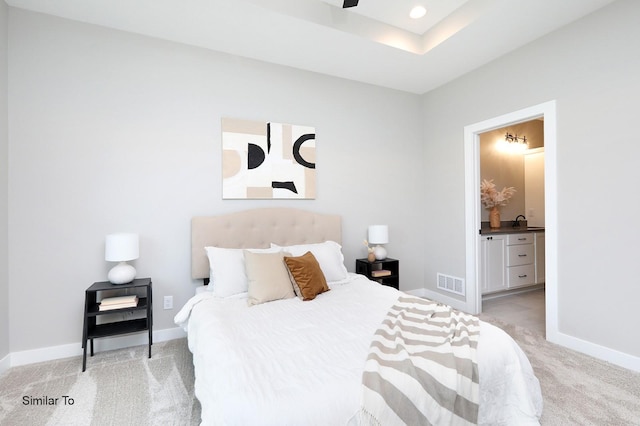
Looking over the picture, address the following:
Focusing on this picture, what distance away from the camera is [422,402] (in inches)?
50.9

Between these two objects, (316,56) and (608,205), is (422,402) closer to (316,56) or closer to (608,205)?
(608,205)

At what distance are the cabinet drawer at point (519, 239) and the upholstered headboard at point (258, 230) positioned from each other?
8.03 feet

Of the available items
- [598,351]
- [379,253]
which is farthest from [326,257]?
[598,351]

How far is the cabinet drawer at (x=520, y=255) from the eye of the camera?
4.20 metres

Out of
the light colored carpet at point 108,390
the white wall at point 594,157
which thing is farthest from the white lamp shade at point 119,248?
the white wall at point 594,157

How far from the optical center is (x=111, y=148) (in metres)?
2.67

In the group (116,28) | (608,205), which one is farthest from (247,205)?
(608,205)

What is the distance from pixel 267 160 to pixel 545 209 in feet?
8.96

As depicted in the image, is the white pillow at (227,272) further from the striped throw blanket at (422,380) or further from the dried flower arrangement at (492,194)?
the dried flower arrangement at (492,194)

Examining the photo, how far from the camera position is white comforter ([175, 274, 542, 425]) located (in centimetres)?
114

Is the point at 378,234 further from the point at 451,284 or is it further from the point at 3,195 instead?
the point at 3,195

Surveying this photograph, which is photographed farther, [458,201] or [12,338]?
[458,201]

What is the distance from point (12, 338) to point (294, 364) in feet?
8.26

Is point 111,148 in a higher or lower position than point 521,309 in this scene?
higher
